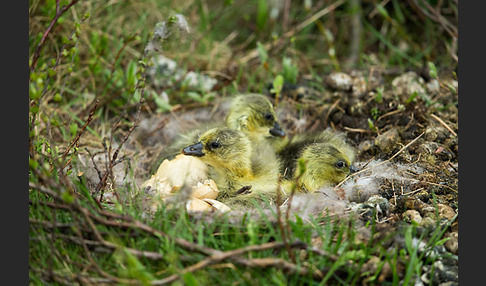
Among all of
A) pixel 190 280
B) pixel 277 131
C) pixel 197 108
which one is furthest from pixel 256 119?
pixel 190 280

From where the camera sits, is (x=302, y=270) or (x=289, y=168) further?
(x=289, y=168)

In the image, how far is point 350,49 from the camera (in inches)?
237

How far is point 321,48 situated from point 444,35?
1.32m

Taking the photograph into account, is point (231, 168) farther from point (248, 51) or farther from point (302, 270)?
point (248, 51)

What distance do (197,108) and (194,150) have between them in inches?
50.5

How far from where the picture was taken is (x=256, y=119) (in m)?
4.12

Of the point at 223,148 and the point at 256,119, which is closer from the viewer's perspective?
the point at 223,148

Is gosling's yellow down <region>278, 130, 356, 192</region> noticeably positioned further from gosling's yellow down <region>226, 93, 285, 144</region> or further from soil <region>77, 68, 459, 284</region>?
gosling's yellow down <region>226, 93, 285, 144</region>

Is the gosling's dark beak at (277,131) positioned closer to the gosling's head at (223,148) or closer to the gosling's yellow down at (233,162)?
the gosling's yellow down at (233,162)

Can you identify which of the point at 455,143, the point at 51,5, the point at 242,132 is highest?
the point at 51,5

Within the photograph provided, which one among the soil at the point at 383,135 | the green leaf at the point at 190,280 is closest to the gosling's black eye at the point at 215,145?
the soil at the point at 383,135

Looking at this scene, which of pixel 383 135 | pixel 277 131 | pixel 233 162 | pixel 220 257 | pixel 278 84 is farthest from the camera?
pixel 278 84

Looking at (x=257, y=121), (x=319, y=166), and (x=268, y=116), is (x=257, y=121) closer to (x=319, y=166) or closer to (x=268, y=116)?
(x=268, y=116)

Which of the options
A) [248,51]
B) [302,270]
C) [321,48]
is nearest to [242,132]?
[302,270]
